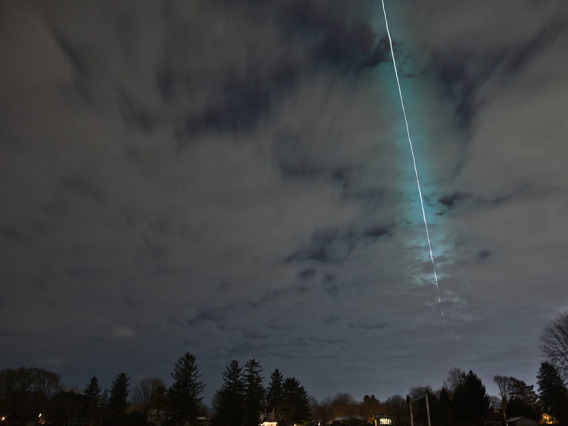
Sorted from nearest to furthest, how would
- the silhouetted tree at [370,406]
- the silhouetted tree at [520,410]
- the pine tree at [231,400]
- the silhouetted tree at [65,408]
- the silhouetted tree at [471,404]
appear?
the pine tree at [231,400] → the silhouetted tree at [471,404] → the silhouetted tree at [65,408] → the silhouetted tree at [520,410] → the silhouetted tree at [370,406]

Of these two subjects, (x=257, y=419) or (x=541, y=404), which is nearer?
(x=257, y=419)

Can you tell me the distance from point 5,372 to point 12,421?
21.2 metres

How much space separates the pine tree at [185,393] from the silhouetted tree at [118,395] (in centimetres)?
3136

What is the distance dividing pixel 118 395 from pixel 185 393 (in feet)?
114

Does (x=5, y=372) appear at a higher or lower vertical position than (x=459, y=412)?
higher

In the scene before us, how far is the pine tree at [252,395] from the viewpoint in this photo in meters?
59.9

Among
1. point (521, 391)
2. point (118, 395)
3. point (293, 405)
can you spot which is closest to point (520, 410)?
point (521, 391)

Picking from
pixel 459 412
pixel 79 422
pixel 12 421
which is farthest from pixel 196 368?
pixel 459 412

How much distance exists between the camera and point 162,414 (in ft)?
274

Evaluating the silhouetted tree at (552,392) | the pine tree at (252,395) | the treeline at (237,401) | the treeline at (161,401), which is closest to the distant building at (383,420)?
the treeline at (237,401)

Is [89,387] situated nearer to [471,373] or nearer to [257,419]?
[257,419]

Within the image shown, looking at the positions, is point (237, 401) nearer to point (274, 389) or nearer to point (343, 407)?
point (274, 389)

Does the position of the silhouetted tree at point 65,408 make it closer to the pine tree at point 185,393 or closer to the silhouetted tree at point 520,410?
the pine tree at point 185,393

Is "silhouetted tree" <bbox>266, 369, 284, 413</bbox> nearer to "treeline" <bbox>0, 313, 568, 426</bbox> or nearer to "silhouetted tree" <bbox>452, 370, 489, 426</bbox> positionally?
"treeline" <bbox>0, 313, 568, 426</bbox>
